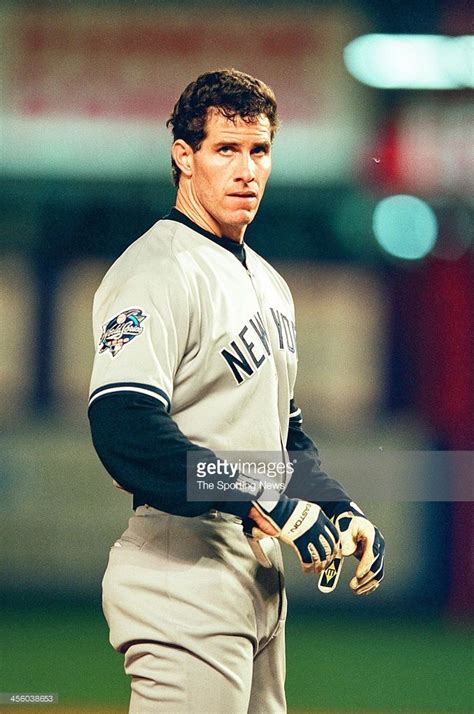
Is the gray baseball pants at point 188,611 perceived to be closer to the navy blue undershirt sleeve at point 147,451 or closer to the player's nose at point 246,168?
the navy blue undershirt sleeve at point 147,451

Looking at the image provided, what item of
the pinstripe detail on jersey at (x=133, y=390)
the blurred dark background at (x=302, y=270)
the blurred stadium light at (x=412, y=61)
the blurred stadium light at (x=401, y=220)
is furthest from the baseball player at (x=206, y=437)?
the blurred stadium light at (x=401, y=220)

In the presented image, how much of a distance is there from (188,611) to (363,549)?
273 mm

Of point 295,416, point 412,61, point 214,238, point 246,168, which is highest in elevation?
point 412,61

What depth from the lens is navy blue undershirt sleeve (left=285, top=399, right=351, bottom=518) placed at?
5.03 ft

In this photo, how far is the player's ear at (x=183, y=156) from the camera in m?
1.51

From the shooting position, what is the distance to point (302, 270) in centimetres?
276

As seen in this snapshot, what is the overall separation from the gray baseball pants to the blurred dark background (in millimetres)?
1043

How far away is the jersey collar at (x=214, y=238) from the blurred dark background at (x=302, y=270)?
0.81 m

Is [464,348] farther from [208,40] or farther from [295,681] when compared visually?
[208,40]

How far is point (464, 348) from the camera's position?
10.1ft

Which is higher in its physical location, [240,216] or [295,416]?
[240,216]

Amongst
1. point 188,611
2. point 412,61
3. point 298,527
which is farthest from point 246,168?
point 412,61

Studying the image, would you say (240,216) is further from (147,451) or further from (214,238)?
(147,451)

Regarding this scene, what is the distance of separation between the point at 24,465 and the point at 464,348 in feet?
4.43
